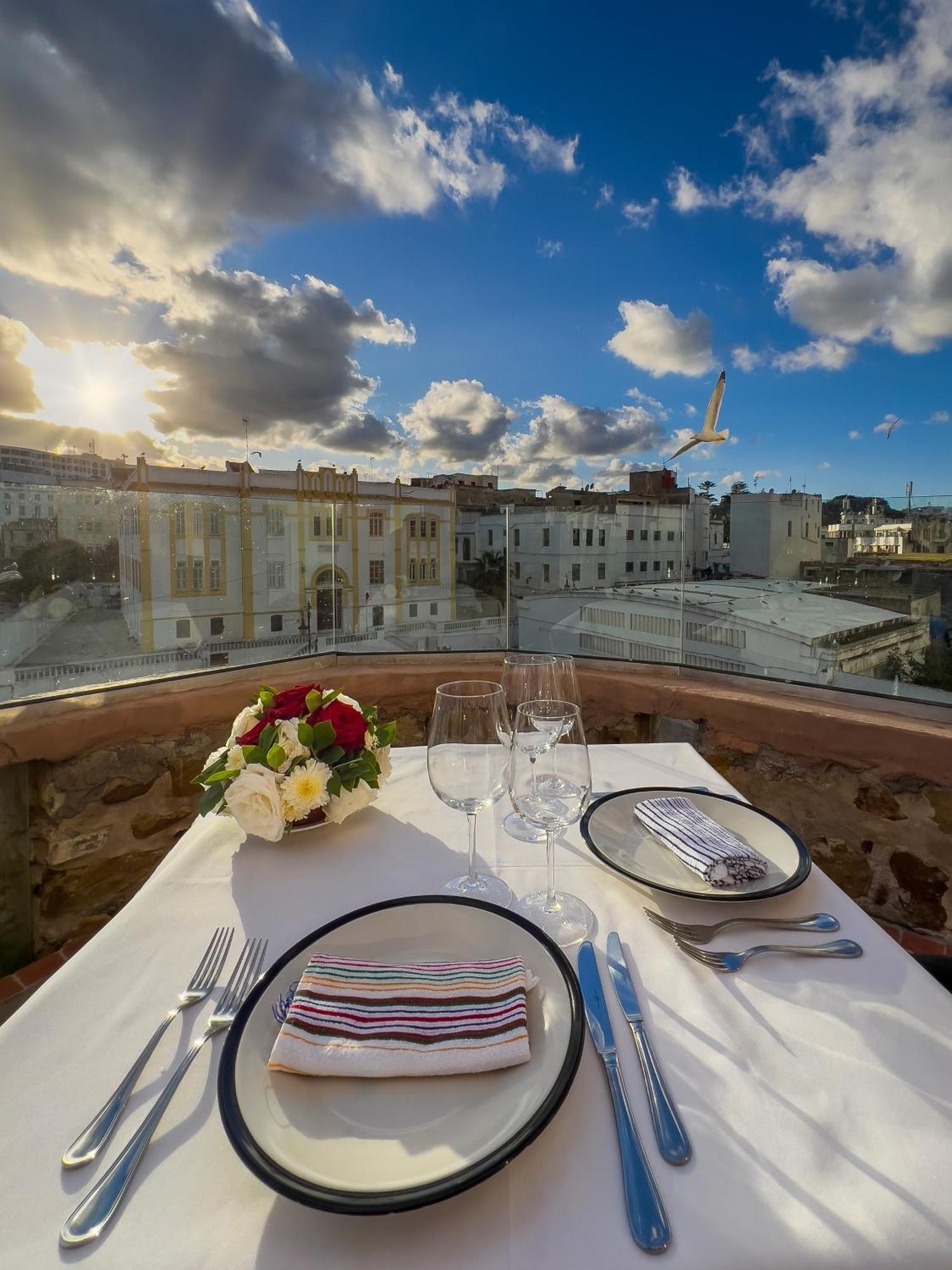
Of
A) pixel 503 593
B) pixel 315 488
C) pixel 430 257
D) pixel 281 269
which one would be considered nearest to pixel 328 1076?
pixel 503 593

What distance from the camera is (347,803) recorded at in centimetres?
95

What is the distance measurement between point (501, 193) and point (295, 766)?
17.5 ft

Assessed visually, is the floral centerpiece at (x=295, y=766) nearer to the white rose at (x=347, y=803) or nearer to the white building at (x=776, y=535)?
the white rose at (x=347, y=803)

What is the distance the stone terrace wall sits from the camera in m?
1.65

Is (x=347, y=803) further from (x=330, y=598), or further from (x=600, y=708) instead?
(x=330, y=598)

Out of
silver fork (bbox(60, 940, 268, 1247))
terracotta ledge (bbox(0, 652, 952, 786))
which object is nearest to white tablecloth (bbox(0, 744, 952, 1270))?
silver fork (bbox(60, 940, 268, 1247))

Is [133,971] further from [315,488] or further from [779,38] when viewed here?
[779,38]

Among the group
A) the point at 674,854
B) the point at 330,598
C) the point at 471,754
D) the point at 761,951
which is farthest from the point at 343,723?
the point at 330,598

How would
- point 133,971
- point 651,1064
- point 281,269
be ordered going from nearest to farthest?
1. point 651,1064
2. point 133,971
3. point 281,269

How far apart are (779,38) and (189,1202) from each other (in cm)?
511

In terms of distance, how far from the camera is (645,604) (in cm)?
240

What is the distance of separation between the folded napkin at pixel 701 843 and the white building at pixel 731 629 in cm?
138

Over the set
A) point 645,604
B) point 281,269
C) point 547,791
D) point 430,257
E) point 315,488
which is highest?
point 430,257

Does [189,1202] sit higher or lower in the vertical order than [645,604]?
lower
